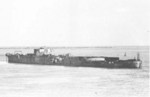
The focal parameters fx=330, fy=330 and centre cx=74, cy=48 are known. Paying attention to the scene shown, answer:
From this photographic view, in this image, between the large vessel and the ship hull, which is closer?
the ship hull

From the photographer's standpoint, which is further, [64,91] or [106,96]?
[64,91]

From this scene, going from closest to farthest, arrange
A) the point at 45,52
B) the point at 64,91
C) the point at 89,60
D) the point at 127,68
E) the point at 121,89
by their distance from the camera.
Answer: the point at 64,91 → the point at 121,89 → the point at 127,68 → the point at 89,60 → the point at 45,52

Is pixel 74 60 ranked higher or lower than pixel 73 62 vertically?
higher

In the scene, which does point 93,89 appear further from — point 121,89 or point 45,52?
point 45,52

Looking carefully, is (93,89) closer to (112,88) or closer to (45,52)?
(112,88)

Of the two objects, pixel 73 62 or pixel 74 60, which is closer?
pixel 73 62

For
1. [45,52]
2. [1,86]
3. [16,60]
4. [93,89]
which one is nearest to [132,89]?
[93,89]

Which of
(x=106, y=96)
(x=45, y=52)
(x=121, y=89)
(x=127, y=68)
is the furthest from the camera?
(x=45, y=52)

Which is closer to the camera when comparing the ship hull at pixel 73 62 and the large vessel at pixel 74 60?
the ship hull at pixel 73 62
